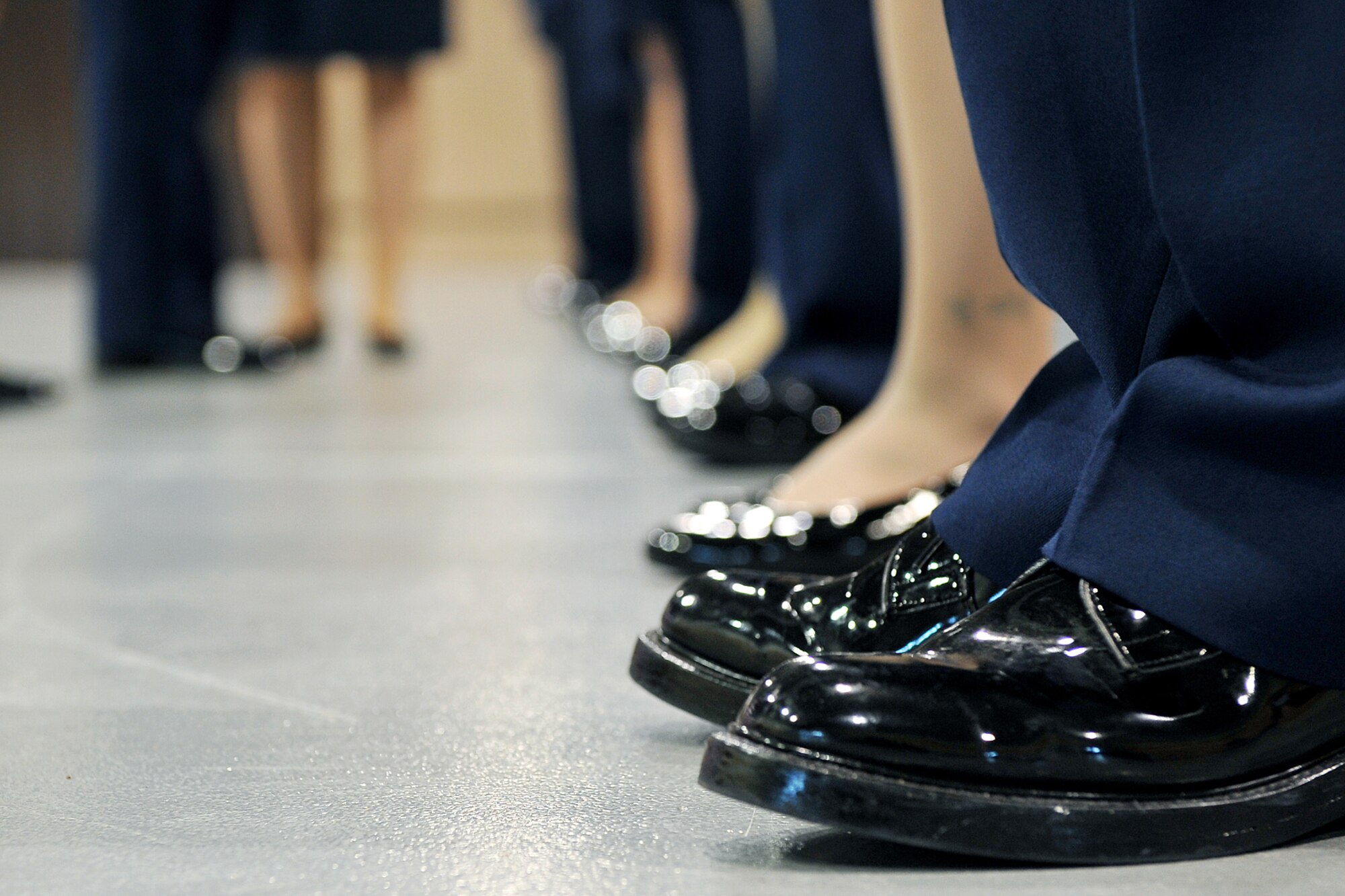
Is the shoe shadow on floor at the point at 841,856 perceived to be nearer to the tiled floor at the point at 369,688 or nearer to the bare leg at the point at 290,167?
the tiled floor at the point at 369,688

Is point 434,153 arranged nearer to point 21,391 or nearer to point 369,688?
point 21,391

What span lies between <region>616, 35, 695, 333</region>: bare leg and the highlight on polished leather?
105 centimetres

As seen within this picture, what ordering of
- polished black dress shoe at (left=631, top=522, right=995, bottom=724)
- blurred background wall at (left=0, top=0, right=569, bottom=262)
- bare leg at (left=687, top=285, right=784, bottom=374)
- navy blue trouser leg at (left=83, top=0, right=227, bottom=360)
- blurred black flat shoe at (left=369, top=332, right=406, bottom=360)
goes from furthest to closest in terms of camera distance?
blurred background wall at (left=0, top=0, right=569, bottom=262) → blurred black flat shoe at (left=369, top=332, right=406, bottom=360) → navy blue trouser leg at (left=83, top=0, right=227, bottom=360) → bare leg at (left=687, top=285, right=784, bottom=374) → polished black dress shoe at (left=631, top=522, right=995, bottom=724)

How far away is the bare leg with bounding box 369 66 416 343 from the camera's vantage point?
92.2 inches

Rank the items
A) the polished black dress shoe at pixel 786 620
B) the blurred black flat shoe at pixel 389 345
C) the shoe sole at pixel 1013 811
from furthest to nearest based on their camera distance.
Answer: the blurred black flat shoe at pixel 389 345, the polished black dress shoe at pixel 786 620, the shoe sole at pixel 1013 811

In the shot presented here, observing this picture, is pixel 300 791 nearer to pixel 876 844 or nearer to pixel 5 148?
pixel 876 844

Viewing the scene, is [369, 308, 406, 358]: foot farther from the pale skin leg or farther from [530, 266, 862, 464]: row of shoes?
the pale skin leg

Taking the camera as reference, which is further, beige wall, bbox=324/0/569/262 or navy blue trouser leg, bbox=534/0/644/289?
beige wall, bbox=324/0/569/262

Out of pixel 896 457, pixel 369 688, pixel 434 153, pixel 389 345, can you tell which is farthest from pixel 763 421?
pixel 434 153

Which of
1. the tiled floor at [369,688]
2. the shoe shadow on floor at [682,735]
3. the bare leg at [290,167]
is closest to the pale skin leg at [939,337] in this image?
the tiled floor at [369,688]

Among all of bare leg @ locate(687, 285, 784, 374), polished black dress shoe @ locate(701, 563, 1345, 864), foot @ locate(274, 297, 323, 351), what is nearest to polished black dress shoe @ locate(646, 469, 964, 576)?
polished black dress shoe @ locate(701, 563, 1345, 864)

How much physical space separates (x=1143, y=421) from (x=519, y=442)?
1.04 metres

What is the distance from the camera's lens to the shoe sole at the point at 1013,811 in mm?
416

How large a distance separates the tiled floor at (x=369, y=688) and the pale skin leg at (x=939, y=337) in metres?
0.13
